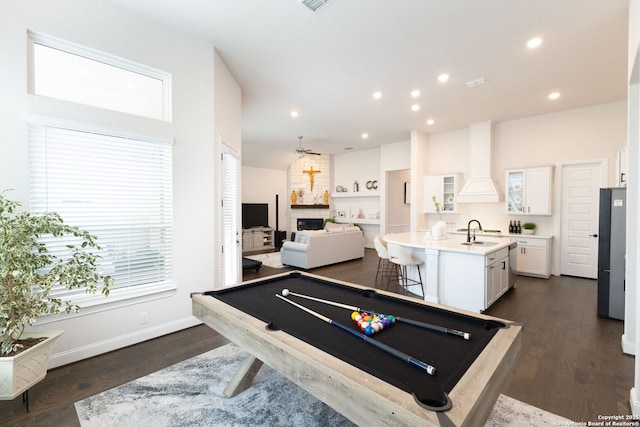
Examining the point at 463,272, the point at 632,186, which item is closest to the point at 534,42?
the point at 632,186

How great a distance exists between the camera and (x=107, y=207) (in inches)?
107

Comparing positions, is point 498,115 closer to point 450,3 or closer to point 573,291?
point 573,291

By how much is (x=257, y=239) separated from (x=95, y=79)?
696 centimetres

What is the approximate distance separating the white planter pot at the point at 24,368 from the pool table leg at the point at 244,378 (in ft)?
4.28

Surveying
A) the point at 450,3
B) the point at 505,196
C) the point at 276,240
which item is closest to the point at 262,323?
the point at 450,3

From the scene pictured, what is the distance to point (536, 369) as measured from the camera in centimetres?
245

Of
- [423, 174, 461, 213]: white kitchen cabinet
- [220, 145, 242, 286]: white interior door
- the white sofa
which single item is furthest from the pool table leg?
[423, 174, 461, 213]: white kitchen cabinet

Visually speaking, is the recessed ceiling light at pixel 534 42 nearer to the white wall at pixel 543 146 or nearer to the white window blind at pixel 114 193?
the white wall at pixel 543 146

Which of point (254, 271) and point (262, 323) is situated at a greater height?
point (262, 323)

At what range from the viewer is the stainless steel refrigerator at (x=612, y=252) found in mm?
3361

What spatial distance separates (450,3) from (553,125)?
15.3 feet

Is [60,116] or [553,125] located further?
[553,125]

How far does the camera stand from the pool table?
3.23 ft

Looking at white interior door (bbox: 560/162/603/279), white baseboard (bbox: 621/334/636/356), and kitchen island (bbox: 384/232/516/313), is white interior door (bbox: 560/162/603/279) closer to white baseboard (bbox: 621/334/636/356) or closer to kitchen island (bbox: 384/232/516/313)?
kitchen island (bbox: 384/232/516/313)
